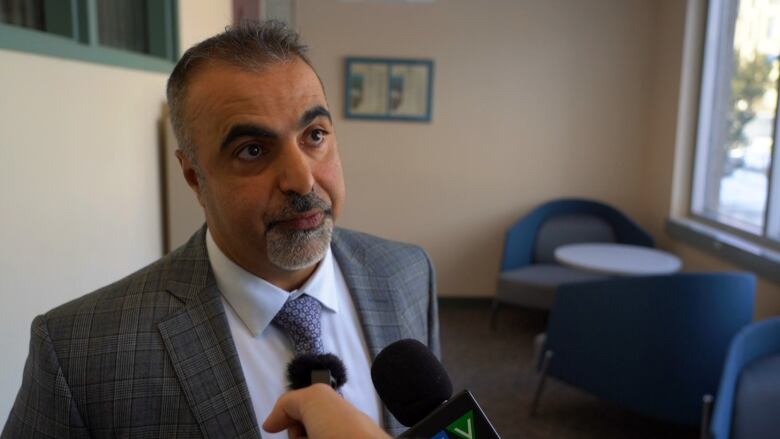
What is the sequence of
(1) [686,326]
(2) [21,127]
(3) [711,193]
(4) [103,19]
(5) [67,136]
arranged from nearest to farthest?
(2) [21,127] → (5) [67,136] → (4) [103,19] → (1) [686,326] → (3) [711,193]

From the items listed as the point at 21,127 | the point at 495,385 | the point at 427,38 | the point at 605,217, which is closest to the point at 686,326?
the point at 495,385

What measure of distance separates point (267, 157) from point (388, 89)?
4.33 metres

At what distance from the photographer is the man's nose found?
1.05m

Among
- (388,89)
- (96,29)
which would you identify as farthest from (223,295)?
(388,89)

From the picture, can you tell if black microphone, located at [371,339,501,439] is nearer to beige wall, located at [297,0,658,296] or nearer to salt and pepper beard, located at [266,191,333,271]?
salt and pepper beard, located at [266,191,333,271]

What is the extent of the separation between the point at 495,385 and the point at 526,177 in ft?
6.71

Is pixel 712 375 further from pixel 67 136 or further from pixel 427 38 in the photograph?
pixel 427 38

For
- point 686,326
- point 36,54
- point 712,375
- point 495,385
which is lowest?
point 495,385

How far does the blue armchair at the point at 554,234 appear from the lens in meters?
4.95

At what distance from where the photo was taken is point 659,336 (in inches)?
117

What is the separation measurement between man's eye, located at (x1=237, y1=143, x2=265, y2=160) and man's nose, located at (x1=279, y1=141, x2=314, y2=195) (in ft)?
0.14

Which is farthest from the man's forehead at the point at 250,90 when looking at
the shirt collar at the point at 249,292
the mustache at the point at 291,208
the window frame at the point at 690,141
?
the window frame at the point at 690,141

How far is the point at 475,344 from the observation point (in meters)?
4.79

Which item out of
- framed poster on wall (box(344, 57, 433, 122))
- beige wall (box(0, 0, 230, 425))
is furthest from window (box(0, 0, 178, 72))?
framed poster on wall (box(344, 57, 433, 122))
